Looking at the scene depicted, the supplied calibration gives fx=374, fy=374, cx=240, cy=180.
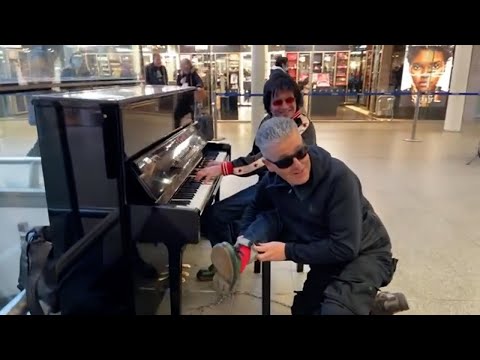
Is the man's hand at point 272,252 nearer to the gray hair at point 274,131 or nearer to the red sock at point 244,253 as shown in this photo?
the red sock at point 244,253

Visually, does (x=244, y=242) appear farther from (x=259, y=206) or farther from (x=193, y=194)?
(x=193, y=194)

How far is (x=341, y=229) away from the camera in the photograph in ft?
4.64

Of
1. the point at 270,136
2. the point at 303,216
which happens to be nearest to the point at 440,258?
the point at 303,216

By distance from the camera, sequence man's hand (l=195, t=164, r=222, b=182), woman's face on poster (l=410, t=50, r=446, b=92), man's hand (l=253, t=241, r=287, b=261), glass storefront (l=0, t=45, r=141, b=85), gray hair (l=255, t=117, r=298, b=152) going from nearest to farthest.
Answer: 1. gray hair (l=255, t=117, r=298, b=152)
2. man's hand (l=253, t=241, r=287, b=261)
3. glass storefront (l=0, t=45, r=141, b=85)
4. man's hand (l=195, t=164, r=222, b=182)
5. woman's face on poster (l=410, t=50, r=446, b=92)

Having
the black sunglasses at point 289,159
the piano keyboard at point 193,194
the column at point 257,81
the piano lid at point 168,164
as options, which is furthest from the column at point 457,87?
the black sunglasses at point 289,159

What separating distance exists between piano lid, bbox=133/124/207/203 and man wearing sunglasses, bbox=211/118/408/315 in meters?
0.44

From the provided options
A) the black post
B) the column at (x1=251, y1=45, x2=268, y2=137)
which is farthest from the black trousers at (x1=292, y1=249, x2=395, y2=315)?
the column at (x1=251, y1=45, x2=268, y2=137)

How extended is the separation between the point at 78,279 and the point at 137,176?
2.01 feet

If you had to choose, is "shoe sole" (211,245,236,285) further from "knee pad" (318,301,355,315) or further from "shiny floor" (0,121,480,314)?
"shiny floor" (0,121,480,314)

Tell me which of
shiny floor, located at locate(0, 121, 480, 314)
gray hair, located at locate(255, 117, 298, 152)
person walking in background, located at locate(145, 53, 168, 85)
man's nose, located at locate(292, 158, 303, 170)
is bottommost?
shiny floor, located at locate(0, 121, 480, 314)

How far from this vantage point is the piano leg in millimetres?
1698
